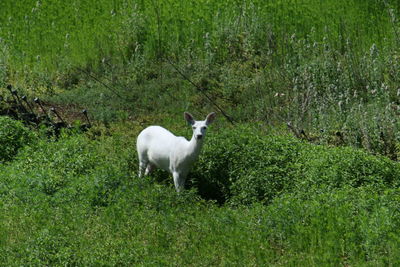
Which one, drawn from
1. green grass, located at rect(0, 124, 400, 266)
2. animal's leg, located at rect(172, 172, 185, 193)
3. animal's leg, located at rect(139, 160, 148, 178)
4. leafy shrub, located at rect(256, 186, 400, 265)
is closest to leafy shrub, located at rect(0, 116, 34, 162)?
green grass, located at rect(0, 124, 400, 266)

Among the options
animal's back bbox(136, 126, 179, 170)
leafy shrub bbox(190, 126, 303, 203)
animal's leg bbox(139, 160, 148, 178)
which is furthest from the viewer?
animal's leg bbox(139, 160, 148, 178)

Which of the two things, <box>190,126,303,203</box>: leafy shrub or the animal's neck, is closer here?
<box>190,126,303,203</box>: leafy shrub

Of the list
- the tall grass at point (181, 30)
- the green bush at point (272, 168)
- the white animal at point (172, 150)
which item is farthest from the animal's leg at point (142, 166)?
the tall grass at point (181, 30)

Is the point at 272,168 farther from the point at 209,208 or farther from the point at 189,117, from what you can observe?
the point at 189,117

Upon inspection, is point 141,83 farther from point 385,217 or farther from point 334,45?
point 385,217

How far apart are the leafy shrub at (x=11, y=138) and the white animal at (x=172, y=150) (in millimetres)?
2167

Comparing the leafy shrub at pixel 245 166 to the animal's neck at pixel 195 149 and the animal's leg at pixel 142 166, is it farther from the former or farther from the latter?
the animal's leg at pixel 142 166

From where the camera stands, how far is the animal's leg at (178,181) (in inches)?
418

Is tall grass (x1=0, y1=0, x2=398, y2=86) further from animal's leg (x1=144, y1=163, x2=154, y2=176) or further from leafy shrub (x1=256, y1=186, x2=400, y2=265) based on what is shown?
leafy shrub (x1=256, y1=186, x2=400, y2=265)

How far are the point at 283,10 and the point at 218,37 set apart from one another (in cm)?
202

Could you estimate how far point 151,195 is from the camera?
9.85 meters

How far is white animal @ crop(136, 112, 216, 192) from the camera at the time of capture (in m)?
10.5

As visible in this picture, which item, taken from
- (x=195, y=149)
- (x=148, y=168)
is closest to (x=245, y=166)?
(x=195, y=149)

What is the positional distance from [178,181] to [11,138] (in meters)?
3.18
